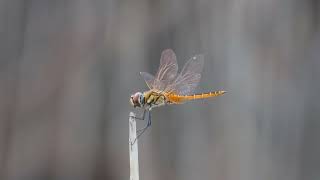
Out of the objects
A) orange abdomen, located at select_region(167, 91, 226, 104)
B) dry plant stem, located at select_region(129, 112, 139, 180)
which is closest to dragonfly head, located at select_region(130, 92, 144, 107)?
orange abdomen, located at select_region(167, 91, 226, 104)

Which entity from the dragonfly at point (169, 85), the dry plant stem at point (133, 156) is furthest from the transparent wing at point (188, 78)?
the dry plant stem at point (133, 156)

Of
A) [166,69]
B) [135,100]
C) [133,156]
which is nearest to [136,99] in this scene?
[135,100]

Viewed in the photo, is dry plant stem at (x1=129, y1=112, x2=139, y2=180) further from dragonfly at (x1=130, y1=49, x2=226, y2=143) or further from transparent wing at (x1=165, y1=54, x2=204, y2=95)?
transparent wing at (x1=165, y1=54, x2=204, y2=95)

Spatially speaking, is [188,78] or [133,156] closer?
[133,156]

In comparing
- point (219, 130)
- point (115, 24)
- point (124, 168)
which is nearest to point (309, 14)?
point (219, 130)

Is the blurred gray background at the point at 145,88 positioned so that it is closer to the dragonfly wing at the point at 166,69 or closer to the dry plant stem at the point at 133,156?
the dragonfly wing at the point at 166,69

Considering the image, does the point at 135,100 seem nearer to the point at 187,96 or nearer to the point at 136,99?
the point at 136,99
